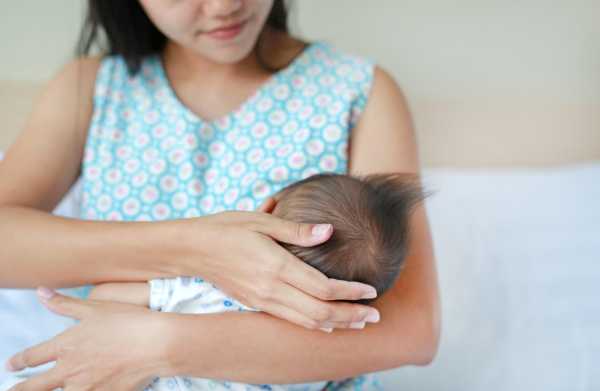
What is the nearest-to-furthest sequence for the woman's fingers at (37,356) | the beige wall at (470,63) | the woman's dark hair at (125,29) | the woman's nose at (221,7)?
the woman's fingers at (37,356), the woman's nose at (221,7), the woman's dark hair at (125,29), the beige wall at (470,63)

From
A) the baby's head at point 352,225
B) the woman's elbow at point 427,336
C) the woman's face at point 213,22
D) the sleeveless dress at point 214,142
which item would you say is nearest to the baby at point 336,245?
the baby's head at point 352,225

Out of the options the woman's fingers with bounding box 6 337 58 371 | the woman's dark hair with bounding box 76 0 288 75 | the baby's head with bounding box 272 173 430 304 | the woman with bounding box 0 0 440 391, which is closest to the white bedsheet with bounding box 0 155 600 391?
the woman's fingers with bounding box 6 337 58 371

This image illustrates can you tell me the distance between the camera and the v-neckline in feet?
4.38

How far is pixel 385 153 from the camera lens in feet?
3.97

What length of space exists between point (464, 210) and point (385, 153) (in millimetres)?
594

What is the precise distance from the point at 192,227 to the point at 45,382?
31 cm

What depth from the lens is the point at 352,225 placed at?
935 millimetres

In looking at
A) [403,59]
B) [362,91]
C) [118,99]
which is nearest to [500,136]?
[403,59]

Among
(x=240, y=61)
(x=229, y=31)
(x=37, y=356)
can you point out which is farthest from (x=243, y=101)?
(x=37, y=356)

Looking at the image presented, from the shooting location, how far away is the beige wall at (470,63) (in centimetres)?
208

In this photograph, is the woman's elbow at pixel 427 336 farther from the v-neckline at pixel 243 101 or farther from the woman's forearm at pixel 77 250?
the v-neckline at pixel 243 101

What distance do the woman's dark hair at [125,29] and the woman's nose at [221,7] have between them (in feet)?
0.84

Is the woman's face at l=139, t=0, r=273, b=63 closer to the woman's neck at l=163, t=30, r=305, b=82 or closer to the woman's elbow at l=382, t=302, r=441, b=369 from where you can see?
the woman's neck at l=163, t=30, r=305, b=82

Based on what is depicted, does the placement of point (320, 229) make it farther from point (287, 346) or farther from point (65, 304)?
point (65, 304)
